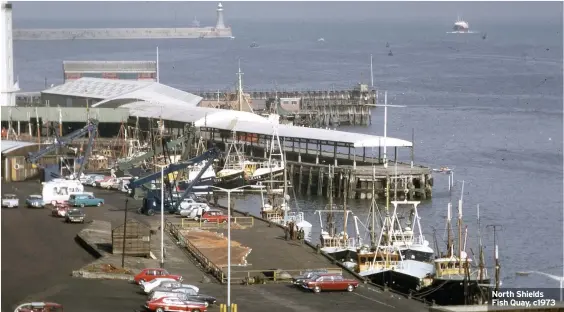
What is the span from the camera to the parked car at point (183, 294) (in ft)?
108

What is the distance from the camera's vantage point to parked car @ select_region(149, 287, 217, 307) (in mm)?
32844

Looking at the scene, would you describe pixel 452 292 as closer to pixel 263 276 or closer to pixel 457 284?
pixel 457 284

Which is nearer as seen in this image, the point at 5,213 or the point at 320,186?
the point at 5,213

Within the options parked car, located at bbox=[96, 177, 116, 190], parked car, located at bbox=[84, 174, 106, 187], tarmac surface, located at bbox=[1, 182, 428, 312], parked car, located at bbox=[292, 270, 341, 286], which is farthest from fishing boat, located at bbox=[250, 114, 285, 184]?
parked car, located at bbox=[292, 270, 341, 286]

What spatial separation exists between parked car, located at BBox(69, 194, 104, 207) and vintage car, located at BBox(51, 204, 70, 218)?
217cm

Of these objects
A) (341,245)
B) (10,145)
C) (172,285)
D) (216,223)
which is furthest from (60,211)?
(10,145)

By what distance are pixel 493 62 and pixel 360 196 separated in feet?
379

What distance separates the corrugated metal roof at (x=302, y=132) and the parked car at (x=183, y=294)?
3436 centimetres

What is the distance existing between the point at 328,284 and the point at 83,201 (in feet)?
67.6

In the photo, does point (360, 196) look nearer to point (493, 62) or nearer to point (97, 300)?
point (97, 300)

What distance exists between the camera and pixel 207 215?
5109 cm

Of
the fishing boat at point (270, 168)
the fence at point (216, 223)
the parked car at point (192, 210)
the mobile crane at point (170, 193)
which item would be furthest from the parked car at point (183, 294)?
the fishing boat at point (270, 168)

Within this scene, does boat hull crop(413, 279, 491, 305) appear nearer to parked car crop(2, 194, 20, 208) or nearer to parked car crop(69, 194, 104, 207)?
parked car crop(69, 194, 104, 207)

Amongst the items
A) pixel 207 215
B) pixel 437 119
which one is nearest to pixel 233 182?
pixel 207 215
